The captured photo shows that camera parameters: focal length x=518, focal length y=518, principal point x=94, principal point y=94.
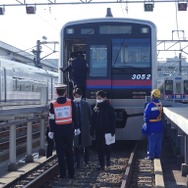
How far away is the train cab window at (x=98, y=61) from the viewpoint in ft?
50.7

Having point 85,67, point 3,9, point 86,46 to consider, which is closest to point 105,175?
point 85,67

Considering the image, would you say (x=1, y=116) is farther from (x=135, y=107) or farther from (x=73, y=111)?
(x=135, y=107)

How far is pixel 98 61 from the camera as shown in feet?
51.1

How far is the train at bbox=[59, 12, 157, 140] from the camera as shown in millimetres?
15391

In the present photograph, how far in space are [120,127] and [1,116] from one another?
5288 mm

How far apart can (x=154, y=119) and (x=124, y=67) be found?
3920 mm

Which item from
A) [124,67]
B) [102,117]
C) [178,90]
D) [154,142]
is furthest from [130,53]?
[178,90]

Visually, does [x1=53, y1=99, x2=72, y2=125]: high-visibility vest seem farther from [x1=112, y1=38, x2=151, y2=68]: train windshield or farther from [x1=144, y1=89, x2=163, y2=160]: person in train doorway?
[x1=112, y1=38, x2=151, y2=68]: train windshield

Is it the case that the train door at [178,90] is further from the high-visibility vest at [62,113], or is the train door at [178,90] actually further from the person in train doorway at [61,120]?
the high-visibility vest at [62,113]

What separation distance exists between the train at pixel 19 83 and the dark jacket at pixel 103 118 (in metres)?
6.86

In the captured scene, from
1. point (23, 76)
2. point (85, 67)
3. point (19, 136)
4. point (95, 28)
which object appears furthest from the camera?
point (23, 76)

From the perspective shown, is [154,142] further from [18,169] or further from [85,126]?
[18,169]

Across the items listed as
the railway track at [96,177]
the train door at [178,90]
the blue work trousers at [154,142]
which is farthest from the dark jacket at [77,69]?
the train door at [178,90]

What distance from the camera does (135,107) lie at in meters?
15.4
